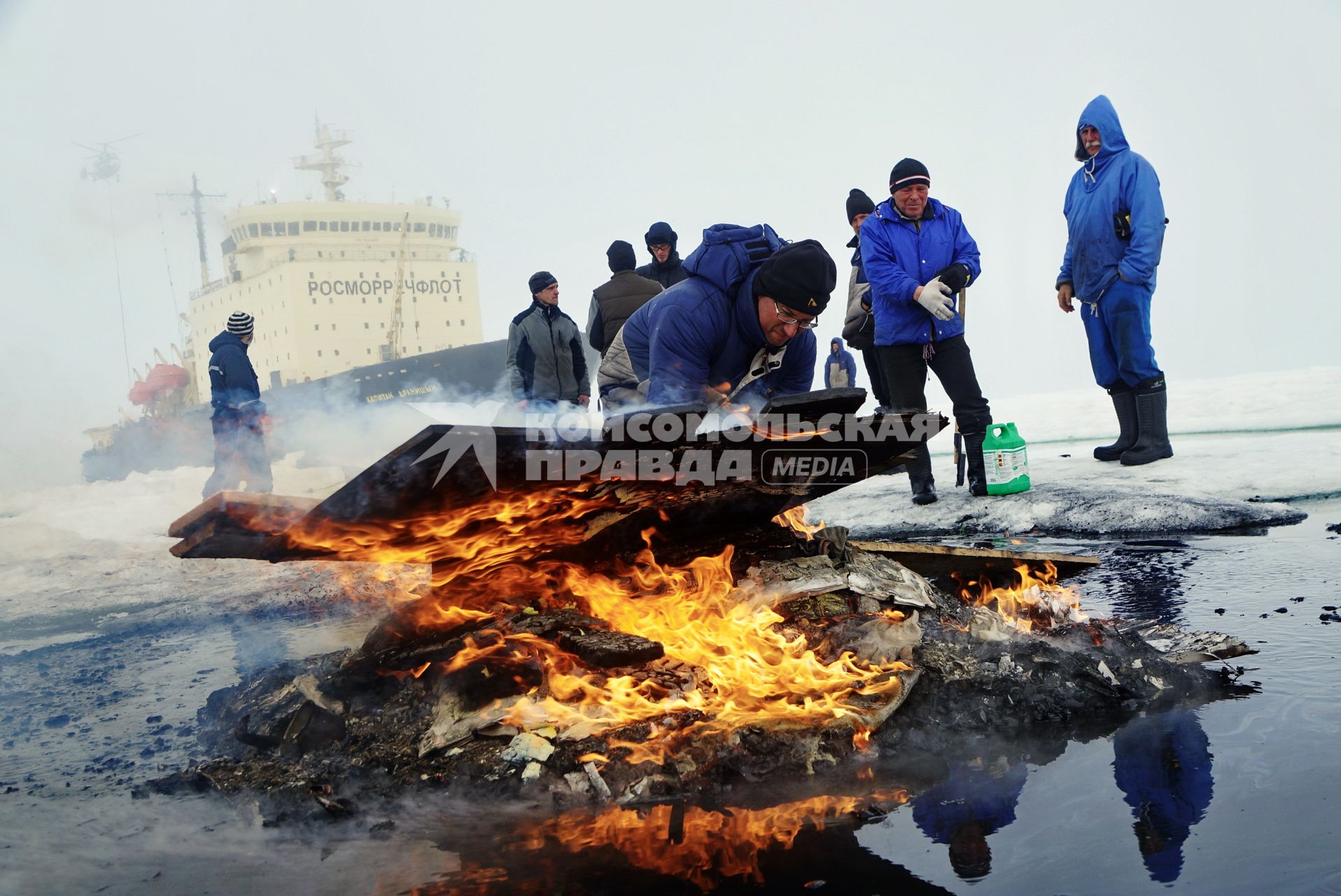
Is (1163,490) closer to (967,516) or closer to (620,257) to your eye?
(967,516)

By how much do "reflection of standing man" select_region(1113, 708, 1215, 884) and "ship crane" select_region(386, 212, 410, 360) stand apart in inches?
1172

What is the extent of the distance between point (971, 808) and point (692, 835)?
780 millimetres

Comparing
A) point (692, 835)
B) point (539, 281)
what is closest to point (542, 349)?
point (539, 281)

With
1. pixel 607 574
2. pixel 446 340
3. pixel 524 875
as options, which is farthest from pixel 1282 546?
pixel 446 340

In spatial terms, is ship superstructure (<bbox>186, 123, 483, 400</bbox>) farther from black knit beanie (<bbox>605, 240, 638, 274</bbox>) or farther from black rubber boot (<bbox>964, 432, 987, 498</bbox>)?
black rubber boot (<bbox>964, 432, 987, 498</bbox>)

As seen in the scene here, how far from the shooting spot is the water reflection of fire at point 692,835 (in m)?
2.21

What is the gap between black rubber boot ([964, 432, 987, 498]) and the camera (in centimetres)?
685

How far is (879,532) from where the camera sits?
274 inches

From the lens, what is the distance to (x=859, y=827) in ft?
7.79

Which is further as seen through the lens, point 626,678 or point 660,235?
point 660,235

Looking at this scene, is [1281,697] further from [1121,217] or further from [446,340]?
[446,340]

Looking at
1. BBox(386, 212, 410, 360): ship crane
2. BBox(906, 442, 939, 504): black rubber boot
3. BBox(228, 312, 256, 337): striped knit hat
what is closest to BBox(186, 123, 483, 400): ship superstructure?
BBox(386, 212, 410, 360): ship crane

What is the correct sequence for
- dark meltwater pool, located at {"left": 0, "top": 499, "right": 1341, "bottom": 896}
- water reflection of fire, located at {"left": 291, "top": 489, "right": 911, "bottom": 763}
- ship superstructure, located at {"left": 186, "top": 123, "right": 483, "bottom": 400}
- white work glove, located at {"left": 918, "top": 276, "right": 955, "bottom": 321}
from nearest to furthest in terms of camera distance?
dark meltwater pool, located at {"left": 0, "top": 499, "right": 1341, "bottom": 896}
water reflection of fire, located at {"left": 291, "top": 489, "right": 911, "bottom": 763}
white work glove, located at {"left": 918, "top": 276, "right": 955, "bottom": 321}
ship superstructure, located at {"left": 186, "top": 123, "right": 483, "bottom": 400}

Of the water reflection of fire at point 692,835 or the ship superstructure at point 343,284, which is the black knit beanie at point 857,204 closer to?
the water reflection of fire at point 692,835
